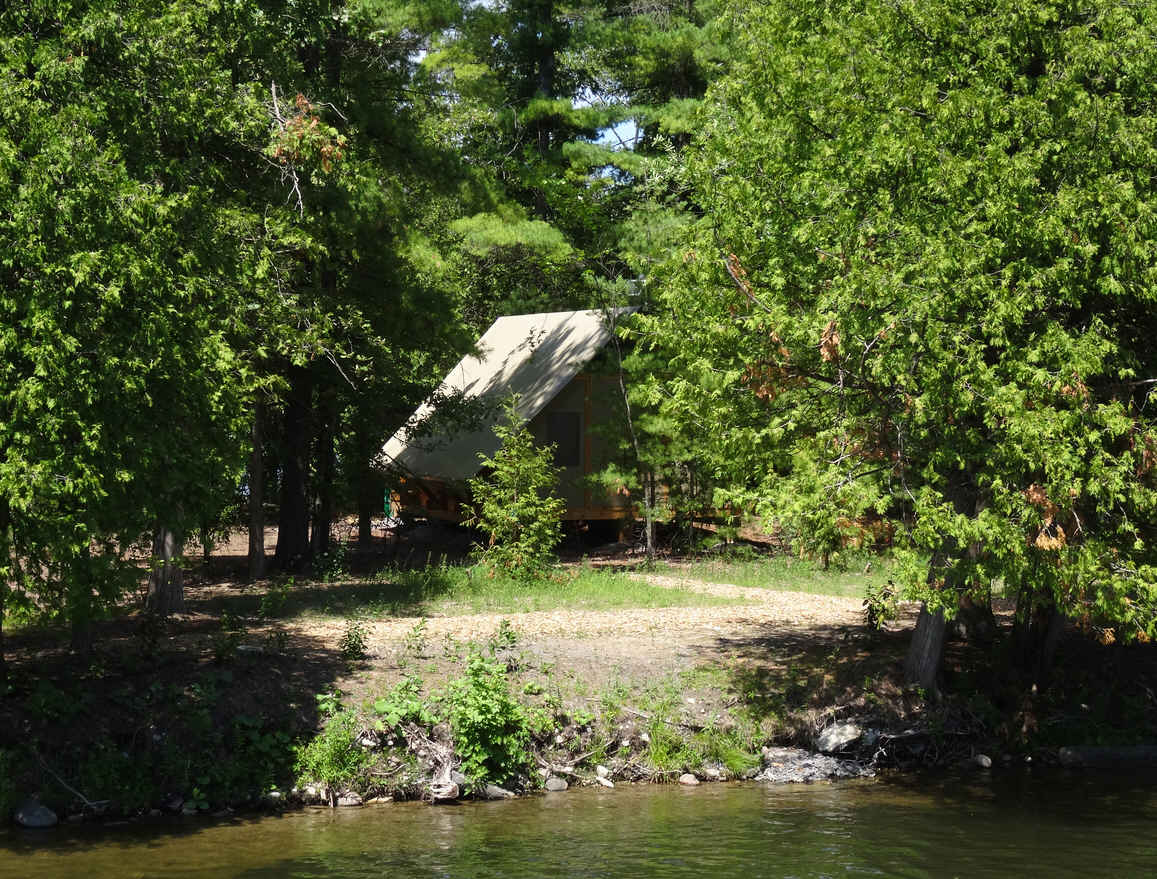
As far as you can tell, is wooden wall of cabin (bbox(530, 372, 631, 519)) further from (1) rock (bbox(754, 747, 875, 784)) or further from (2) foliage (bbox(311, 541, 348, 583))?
(1) rock (bbox(754, 747, 875, 784))

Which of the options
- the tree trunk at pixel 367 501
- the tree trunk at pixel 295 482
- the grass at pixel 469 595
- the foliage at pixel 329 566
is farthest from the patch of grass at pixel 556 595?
the tree trunk at pixel 367 501

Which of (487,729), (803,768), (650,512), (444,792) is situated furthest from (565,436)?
(444,792)

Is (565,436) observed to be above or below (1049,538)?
above

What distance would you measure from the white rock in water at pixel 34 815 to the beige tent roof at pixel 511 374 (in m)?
11.5

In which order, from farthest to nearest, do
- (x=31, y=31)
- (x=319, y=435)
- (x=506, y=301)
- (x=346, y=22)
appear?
(x=506, y=301), (x=319, y=435), (x=346, y=22), (x=31, y=31)

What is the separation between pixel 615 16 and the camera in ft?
104

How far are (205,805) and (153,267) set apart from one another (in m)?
4.41

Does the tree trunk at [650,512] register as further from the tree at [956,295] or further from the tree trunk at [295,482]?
the tree at [956,295]

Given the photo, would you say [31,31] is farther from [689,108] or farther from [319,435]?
[689,108]

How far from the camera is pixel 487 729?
11.0m

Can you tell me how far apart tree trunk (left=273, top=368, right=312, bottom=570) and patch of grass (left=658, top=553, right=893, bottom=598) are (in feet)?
19.6

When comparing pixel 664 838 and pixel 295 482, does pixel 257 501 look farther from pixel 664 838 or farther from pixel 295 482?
pixel 664 838

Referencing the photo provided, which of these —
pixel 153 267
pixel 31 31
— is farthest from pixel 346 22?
pixel 153 267

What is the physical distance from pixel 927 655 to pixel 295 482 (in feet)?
36.6
